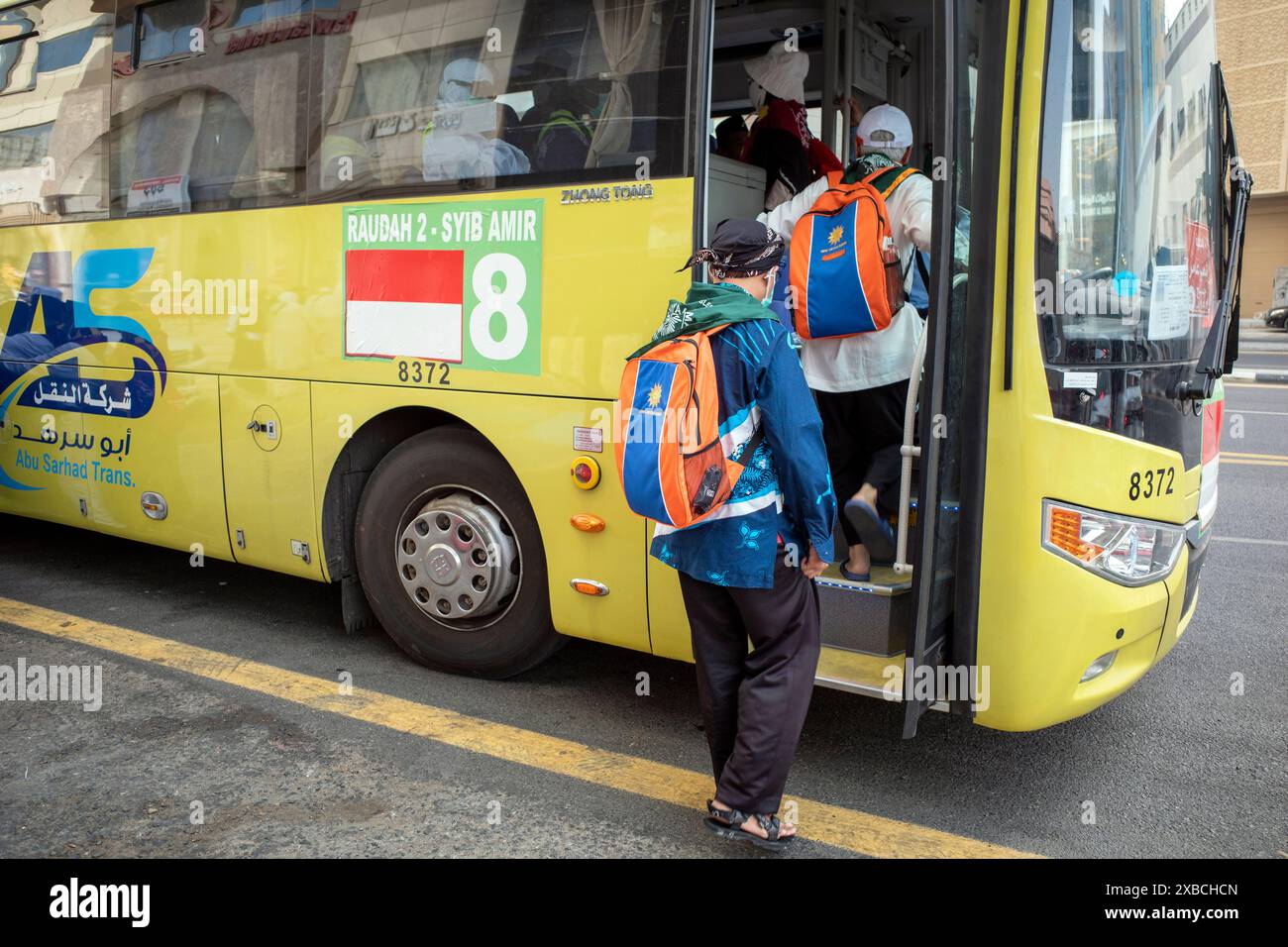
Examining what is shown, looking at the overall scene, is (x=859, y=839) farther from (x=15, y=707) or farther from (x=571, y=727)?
(x=15, y=707)

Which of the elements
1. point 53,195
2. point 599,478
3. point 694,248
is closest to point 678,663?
point 599,478

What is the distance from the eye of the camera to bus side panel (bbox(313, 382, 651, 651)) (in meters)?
3.98

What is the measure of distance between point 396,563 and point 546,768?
1258 millimetres

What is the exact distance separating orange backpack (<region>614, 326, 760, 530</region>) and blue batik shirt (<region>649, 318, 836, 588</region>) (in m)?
0.05

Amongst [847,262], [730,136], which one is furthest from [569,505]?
[730,136]

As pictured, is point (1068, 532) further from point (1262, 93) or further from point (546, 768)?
point (1262, 93)

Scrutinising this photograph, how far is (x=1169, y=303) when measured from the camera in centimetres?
367

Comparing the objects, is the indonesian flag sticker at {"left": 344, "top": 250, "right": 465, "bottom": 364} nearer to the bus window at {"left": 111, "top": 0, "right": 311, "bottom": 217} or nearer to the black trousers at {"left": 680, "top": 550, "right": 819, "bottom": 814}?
the bus window at {"left": 111, "top": 0, "right": 311, "bottom": 217}

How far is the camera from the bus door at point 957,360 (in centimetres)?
319

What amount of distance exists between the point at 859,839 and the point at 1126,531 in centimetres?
123

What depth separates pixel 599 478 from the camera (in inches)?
158

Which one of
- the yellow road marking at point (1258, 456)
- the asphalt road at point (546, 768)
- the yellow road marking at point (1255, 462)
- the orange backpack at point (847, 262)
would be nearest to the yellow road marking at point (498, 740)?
the asphalt road at point (546, 768)

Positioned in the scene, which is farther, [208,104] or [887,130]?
[208,104]

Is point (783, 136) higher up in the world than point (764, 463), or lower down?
higher up
